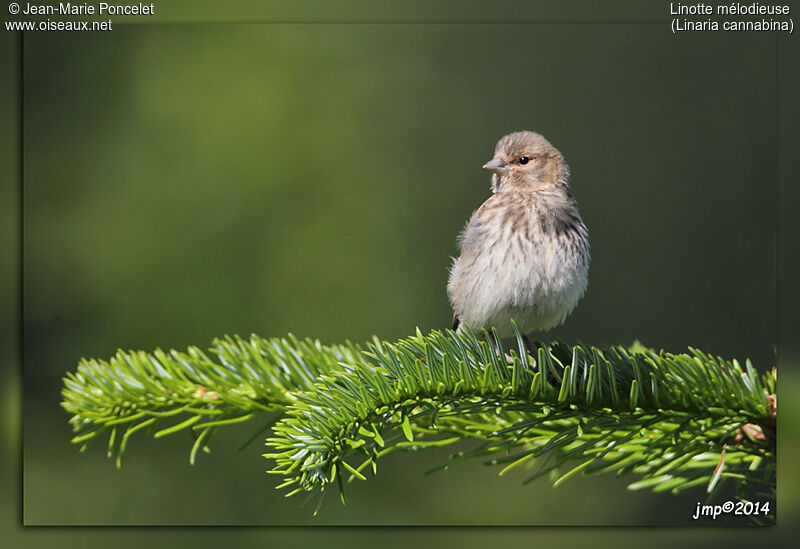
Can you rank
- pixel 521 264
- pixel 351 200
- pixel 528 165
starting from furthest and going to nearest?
pixel 351 200 < pixel 528 165 < pixel 521 264

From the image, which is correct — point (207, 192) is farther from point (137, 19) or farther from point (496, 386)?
point (496, 386)

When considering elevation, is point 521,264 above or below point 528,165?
below

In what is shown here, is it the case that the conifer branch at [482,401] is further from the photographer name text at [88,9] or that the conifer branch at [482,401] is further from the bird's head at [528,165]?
the photographer name text at [88,9]

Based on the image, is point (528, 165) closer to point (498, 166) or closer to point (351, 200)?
point (498, 166)

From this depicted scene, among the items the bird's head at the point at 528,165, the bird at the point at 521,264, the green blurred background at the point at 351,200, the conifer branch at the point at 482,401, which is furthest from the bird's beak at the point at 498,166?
the conifer branch at the point at 482,401

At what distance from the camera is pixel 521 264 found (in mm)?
2336

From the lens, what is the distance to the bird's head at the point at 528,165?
2.79m

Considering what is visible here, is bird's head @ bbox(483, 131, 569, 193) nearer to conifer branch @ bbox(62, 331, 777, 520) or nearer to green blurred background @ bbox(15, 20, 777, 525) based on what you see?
green blurred background @ bbox(15, 20, 777, 525)

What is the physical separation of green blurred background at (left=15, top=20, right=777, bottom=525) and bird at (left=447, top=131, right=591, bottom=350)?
2.09 feet

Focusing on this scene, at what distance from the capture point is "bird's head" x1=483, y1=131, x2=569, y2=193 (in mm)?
2793

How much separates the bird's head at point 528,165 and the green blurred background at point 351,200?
38 centimetres

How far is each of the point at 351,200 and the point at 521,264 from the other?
6.60ft

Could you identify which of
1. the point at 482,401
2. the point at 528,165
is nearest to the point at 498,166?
the point at 528,165

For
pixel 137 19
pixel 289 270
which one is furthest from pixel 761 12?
pixel 289 270
